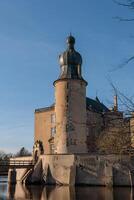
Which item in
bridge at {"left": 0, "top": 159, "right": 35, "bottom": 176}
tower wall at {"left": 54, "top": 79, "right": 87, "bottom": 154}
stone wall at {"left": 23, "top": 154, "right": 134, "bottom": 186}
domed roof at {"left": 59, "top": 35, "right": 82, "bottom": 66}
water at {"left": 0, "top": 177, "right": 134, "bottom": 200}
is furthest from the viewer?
domed roof at {"left": 59, "top": 35, "right": 82, "bottom": 66}

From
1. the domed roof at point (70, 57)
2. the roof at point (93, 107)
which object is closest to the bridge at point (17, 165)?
the domed roof at point (70, 57)

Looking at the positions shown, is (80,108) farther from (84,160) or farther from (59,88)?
(84,160)

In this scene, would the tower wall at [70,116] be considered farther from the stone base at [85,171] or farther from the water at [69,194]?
the water at [69,194]

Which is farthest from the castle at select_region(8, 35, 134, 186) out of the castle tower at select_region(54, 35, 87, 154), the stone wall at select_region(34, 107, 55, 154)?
the stone wall at select_region(34, 107, 55, 154)

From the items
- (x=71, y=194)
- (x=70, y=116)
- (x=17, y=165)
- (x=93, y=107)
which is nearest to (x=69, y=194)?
(x=71, y=194)

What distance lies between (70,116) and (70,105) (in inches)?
44.8

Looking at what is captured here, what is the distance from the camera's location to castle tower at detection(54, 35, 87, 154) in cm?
3634

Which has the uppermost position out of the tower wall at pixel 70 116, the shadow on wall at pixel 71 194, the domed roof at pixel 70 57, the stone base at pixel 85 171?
the domed roof at pixel 70 57

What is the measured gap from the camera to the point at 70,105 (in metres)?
37.0

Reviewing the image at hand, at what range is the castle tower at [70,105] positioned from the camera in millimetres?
36344

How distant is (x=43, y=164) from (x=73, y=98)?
7.10 metres

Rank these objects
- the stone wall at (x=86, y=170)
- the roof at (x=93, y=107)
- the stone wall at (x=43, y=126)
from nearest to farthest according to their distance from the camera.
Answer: the stone wall at (x=86, y=170) → the roof at (x=93, y=107) → the stone wall at (x=43, y=126)

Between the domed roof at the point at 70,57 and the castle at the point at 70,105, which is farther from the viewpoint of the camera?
the domed roof at the point at 70,57

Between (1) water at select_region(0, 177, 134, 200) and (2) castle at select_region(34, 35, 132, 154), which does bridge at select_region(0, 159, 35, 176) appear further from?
(1) water at select_region(0, 177, 134, 200)
